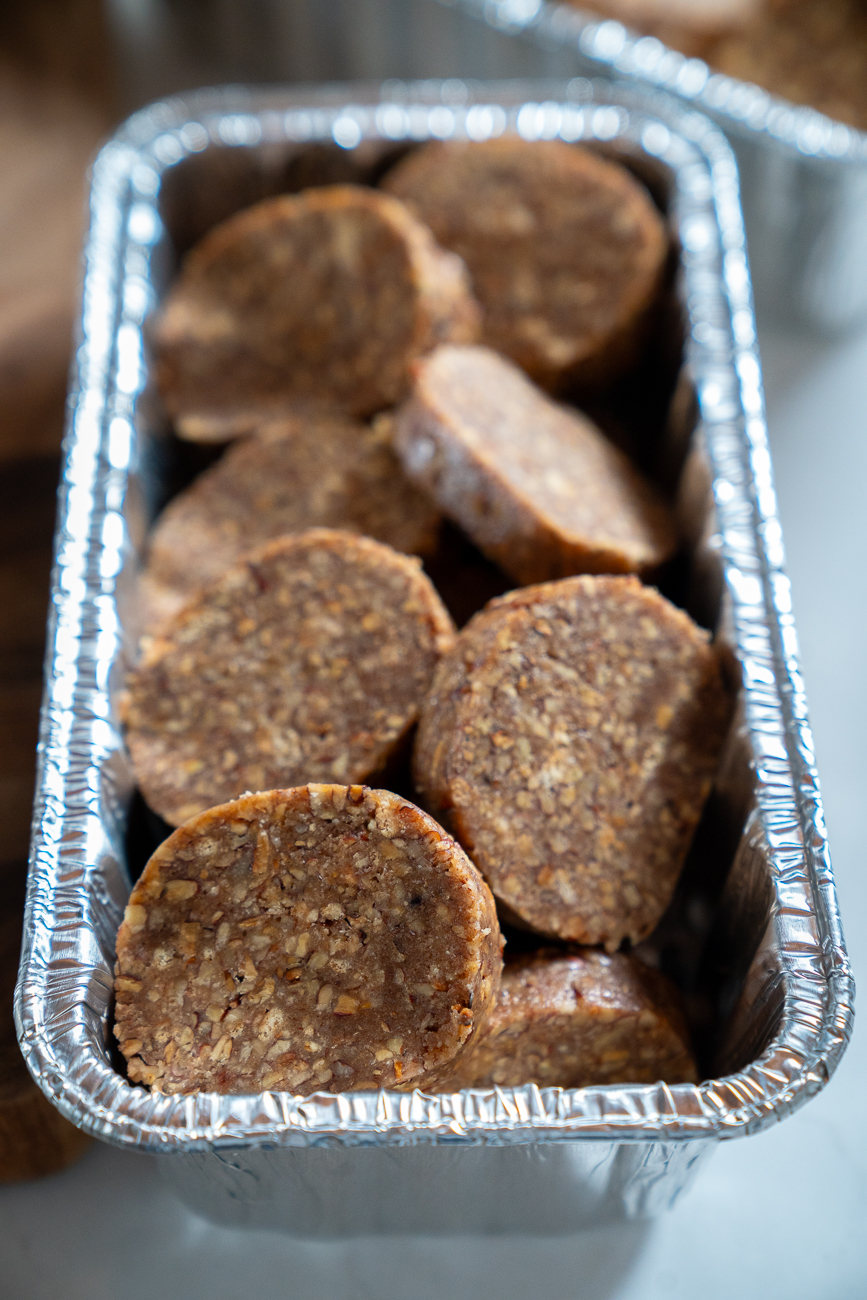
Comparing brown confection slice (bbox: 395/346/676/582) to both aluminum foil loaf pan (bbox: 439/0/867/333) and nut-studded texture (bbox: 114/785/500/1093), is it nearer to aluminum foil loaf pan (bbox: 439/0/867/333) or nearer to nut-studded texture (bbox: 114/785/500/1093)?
nut-studded texture (bbox: 114/785/500/1093)

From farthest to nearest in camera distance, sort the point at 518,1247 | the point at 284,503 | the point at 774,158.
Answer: the point at 774,158 < the point at 284,503 < the point at 518,1247

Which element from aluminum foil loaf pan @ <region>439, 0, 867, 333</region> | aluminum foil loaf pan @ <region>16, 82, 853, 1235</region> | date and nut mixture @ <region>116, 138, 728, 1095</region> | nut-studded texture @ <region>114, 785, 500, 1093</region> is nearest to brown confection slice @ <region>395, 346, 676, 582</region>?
date and nut mixture @ <region>116, 138, 728, 1095</region>

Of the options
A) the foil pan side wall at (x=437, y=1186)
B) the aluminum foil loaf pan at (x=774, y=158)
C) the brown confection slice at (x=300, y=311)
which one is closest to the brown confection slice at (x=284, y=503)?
the brown confection slice at (x=300, y=311)

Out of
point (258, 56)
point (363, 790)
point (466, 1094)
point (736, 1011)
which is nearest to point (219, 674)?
point (363, 790)

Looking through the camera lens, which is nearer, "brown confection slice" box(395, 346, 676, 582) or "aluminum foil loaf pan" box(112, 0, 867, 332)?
"brown confection slice" box(395, 346, 676, 582)

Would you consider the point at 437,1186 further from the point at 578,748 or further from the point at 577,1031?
the point at 578,748

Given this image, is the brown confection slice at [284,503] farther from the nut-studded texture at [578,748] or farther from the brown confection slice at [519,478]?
the nut-studded texture at [578,748]

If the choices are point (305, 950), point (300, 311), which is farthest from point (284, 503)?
point (305, 950)
